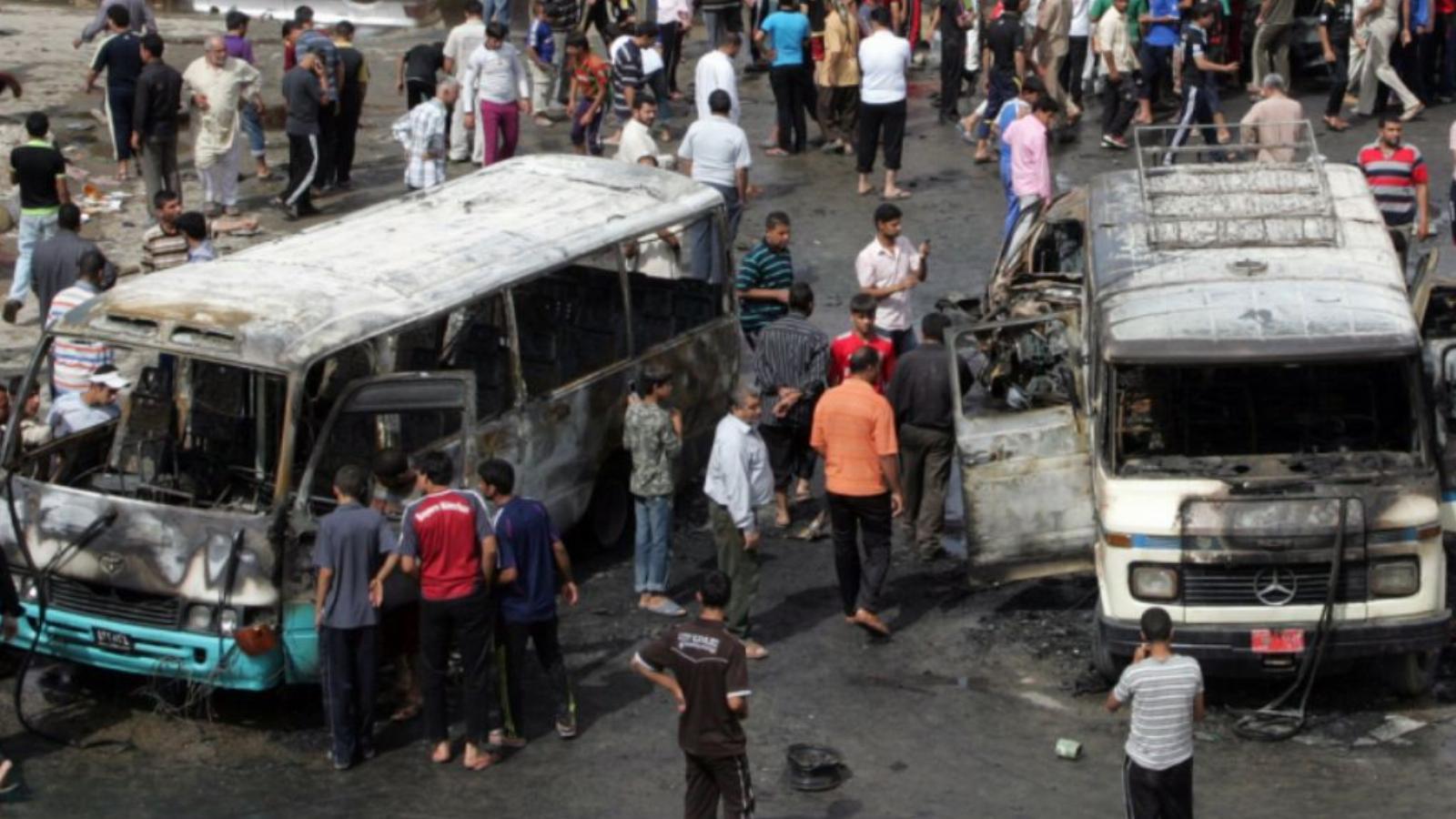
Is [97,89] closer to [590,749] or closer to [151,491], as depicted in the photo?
[151,491]

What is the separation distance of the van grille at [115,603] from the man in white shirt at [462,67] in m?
10.3

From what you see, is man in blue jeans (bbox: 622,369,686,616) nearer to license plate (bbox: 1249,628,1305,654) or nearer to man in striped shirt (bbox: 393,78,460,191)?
license plate (bbox: 1249,628,1305,654)

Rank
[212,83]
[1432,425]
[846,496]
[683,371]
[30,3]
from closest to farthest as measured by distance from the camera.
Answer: [1432,425], [846,496], [683,371], [212,83], [30,3]

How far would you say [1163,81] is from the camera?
24125 millimetres

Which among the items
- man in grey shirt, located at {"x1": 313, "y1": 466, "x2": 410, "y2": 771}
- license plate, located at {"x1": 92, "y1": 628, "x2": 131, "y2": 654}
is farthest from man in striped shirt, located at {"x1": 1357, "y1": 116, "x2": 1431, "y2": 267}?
license plate, located at {"x1": 92, "y1": 628, "x2": 131, "y2": 654}

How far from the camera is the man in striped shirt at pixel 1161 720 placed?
31.9ft

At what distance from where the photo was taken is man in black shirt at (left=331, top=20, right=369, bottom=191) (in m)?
21.0

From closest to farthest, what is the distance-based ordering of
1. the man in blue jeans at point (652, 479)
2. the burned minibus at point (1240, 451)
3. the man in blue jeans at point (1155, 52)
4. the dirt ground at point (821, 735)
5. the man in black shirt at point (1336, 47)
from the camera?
the dirt ground at point (821, 735)
the burned minibus at point (1240, 451)
the man in blue jeans at point (652, 479)
the man in blue jeans at point (1155, 52)
the man in black shirt at point (1336, 47)

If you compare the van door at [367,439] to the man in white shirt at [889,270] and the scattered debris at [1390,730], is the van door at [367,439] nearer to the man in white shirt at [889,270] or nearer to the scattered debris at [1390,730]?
the man in white shirt at [889,270]

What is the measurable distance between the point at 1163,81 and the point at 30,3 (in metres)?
14.4

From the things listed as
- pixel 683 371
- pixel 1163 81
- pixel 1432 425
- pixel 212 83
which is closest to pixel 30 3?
pixel 212 83

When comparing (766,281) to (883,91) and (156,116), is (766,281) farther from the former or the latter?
(156,116)

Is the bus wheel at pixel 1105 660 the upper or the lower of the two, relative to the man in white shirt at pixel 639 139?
lower

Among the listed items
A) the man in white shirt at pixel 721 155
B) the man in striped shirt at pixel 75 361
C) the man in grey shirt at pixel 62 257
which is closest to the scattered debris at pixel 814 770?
the man in striped shirt at pixel 75 361
